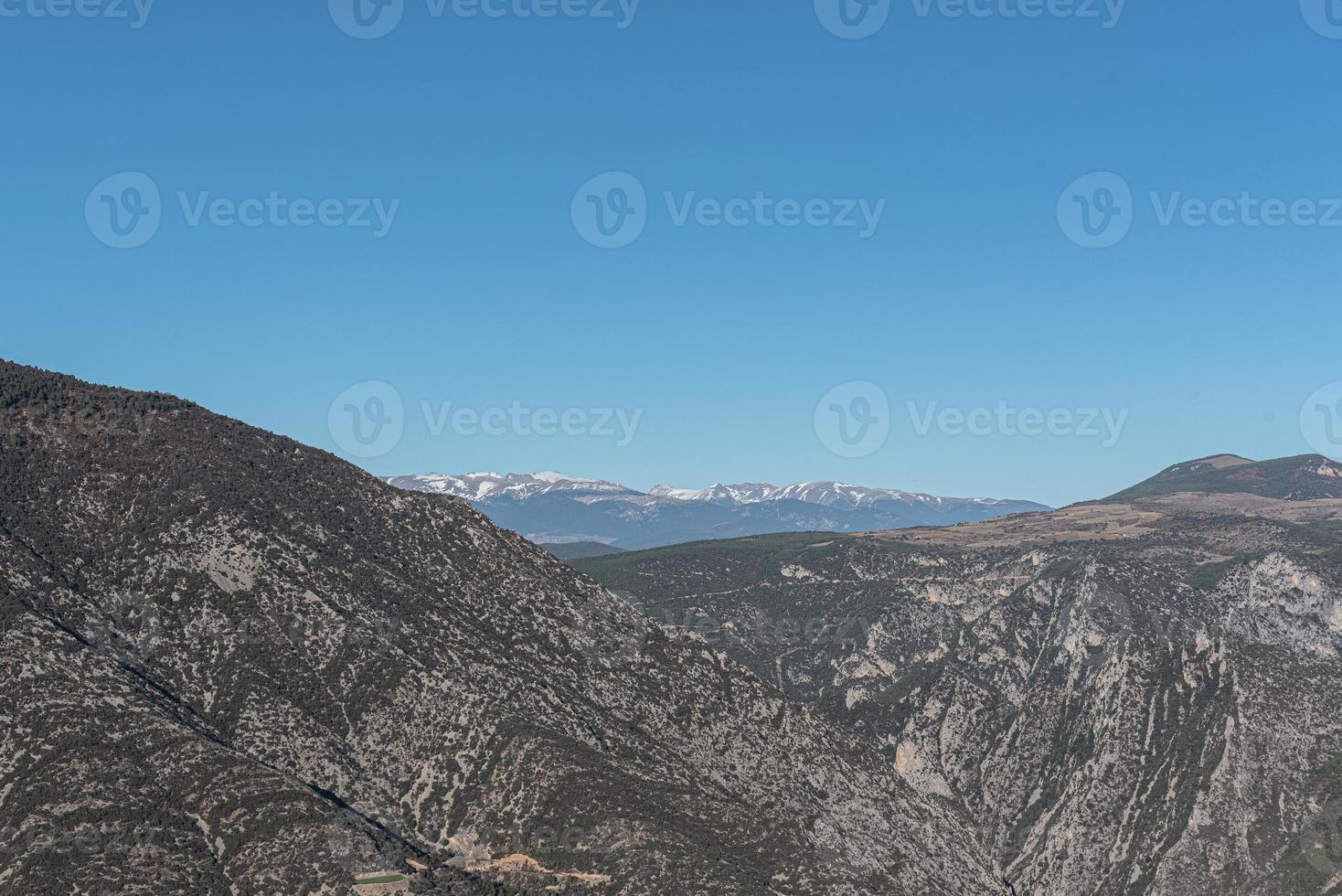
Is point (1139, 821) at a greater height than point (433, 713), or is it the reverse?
point (433, 713)

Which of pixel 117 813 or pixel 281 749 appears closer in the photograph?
pixel 117 813

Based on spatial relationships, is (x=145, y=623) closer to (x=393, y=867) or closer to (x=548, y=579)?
(x=393, y=867)

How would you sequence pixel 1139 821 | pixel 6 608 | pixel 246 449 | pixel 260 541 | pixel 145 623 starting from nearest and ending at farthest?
pixel 6 608 < pixel 145 623 < pixel 260 541 < pixel 246 449 < pixel 1139 821

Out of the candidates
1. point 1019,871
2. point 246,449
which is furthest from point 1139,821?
point 246,449

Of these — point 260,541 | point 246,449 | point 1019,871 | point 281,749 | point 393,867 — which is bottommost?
point 1019,871

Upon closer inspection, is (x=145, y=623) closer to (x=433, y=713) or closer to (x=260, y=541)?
(x=260, y=541)

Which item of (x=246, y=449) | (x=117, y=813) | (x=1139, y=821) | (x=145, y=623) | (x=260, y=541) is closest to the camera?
(x=117, y=813)
